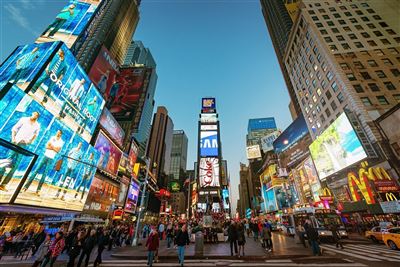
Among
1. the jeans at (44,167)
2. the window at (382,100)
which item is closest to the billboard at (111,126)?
the jeans at (44,167)

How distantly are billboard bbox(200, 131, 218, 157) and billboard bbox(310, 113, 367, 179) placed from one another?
74.0ft

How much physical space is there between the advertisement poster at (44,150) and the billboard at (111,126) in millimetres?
11903

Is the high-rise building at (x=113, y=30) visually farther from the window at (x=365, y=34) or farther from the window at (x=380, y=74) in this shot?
the window at (x=365, y=34)

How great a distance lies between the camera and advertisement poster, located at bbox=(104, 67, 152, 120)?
1610 inches

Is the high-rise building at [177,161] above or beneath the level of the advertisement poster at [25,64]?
above

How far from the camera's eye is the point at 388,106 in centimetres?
3266

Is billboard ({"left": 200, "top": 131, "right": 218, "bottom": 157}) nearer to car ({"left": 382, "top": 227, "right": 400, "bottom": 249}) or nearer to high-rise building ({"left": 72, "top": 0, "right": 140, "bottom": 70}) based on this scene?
car ({"left": 382, "top": 227, "right": 400, "bottom": 249})

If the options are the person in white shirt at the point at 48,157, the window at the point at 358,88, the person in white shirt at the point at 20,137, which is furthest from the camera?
the window at the point at 358,88

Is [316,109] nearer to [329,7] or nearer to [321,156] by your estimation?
[321,156]

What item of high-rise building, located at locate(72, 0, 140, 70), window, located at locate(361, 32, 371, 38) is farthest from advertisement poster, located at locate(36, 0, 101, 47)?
window, located at locate(361, 32, 371, 38)

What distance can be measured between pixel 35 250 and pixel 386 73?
62.0 m

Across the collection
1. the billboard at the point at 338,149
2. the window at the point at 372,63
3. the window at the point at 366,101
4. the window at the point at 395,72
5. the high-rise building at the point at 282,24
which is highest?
the high-rise building at the point at 282,24

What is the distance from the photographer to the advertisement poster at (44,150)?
17.4 metres

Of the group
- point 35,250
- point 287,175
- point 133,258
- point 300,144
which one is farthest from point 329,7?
point 35,250
